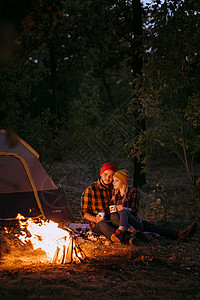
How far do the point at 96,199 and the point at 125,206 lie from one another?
0.50 m

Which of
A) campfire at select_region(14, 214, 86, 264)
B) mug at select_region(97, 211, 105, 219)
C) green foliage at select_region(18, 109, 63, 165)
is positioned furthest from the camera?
green foliage at select_region(18, 109, 63, 165)

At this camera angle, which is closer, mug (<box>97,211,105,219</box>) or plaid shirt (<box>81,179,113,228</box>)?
mug (<box>97,211,105,219</box>)

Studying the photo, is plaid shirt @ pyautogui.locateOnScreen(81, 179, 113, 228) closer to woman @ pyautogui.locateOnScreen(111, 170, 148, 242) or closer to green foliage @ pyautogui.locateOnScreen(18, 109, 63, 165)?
woman @ pyautogui.locateOnScreen(111, 170, 148, 242)

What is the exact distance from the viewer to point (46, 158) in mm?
11117

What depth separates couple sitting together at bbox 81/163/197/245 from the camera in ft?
17.5

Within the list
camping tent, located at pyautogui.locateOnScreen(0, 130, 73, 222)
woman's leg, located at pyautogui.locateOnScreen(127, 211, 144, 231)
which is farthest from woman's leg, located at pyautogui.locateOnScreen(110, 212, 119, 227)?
camping tent, located at pyautogui.locateOnScreen(0, 130, 73, 222)

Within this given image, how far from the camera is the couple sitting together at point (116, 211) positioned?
17.5 feet

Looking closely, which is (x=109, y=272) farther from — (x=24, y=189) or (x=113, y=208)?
(x=24, y=189)

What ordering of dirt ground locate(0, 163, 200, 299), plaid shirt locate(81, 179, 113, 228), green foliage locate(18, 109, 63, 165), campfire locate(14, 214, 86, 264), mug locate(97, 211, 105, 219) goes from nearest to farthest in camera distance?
1. dirt ground locate(0, 163, 200, 299)
2. campfire locate(14, 214, 86, 264)
3. mug locate(97, 211, 105, 219)
4. plaid shirt locate(81, 179, 113, 228)
5. green foliage locate(18, 109, 63, 165)

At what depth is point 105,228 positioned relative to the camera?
5.41 m

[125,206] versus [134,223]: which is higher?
[125,206]

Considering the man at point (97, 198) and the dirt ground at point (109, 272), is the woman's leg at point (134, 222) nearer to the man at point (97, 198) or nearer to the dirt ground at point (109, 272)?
the dirt ground at point (109, 272)

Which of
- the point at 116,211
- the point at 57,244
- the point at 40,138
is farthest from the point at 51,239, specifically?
the point at 40,138

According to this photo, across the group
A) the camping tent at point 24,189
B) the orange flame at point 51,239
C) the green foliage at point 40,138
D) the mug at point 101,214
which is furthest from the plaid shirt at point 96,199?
the green foliage at point 40,138
